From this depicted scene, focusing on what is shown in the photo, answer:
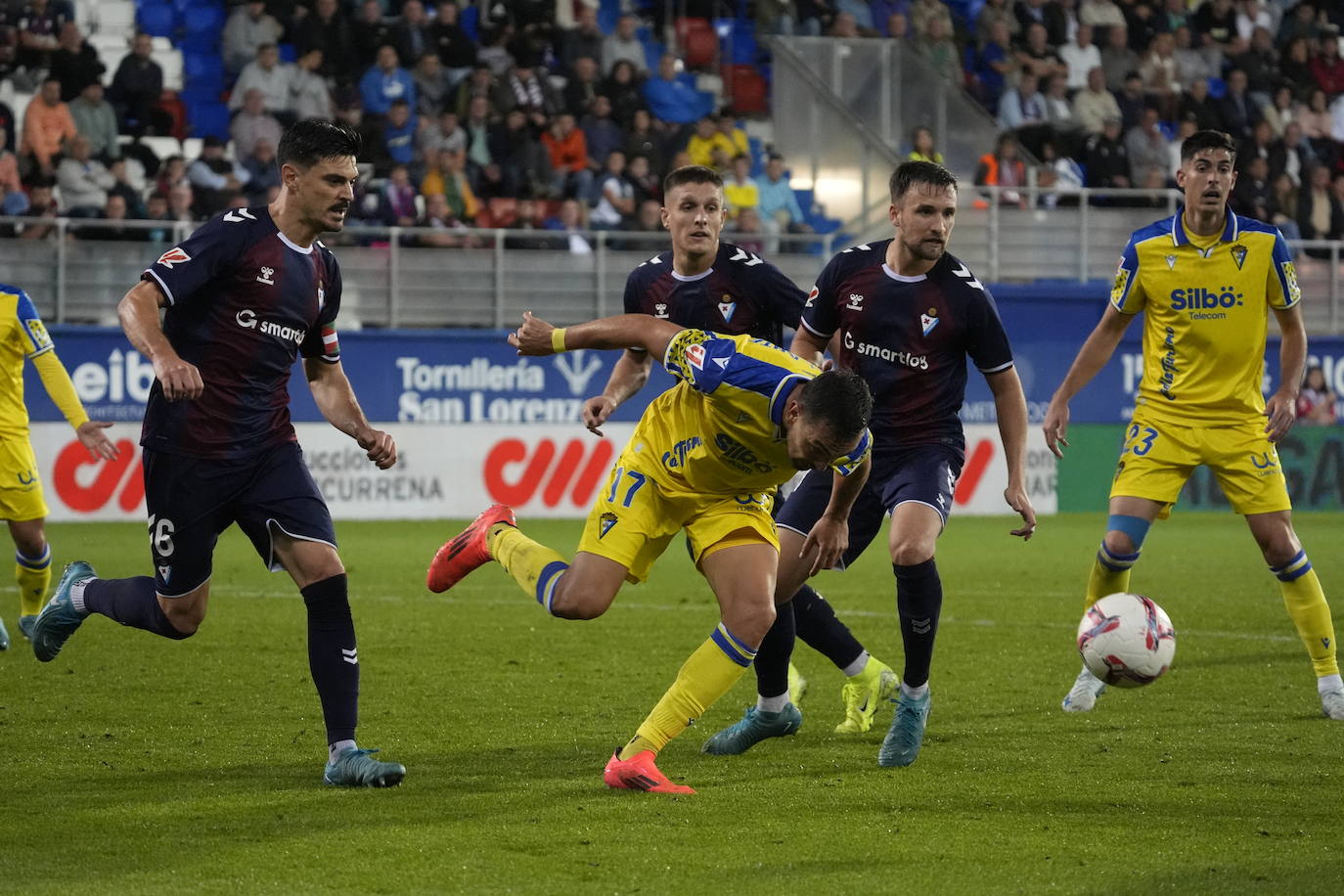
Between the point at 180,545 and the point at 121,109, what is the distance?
16107 mm

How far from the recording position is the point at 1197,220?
782 cm

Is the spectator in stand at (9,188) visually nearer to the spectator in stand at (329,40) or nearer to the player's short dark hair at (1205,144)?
the spectator in stand at (329,40)

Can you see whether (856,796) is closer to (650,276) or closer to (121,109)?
(650,276)

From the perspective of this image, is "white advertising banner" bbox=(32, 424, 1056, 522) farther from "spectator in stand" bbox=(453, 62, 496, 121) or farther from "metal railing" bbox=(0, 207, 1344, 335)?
"spectator in stand" bbox=(453, 62, 496, 121)

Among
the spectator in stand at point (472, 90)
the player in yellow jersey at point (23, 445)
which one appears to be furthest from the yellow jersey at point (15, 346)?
the spectator in stand at point (472, 90)

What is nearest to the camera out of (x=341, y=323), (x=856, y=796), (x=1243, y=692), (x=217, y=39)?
(x=856, y=796)

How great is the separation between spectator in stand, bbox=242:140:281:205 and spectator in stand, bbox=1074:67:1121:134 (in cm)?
1143

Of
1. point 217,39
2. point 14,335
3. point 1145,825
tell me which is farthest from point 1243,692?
point 217,39

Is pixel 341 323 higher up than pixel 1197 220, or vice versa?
pixel 1197 220

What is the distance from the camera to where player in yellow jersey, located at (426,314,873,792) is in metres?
5.83

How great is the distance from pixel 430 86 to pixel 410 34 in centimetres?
82

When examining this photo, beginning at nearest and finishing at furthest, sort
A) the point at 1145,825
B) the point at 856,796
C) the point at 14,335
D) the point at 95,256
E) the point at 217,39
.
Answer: the point at 1145,825 < the point at 856,796 < the point at 14,335 < the point at 95,256 < the point at 217,39

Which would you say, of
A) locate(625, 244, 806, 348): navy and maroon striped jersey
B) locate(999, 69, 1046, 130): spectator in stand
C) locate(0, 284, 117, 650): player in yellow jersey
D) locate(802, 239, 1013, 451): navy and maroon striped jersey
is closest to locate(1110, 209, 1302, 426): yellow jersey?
locate(802, 239, 1013, 451): navy and maroon striped jersey

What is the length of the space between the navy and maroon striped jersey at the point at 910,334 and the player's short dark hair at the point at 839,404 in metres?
1.47
